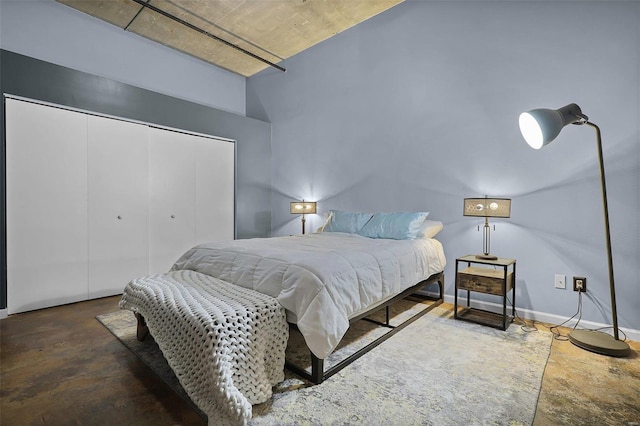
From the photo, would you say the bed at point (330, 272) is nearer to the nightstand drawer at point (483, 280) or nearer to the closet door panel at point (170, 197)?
the nightstand drawer at point (483, 280)

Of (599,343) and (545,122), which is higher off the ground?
(545,122)

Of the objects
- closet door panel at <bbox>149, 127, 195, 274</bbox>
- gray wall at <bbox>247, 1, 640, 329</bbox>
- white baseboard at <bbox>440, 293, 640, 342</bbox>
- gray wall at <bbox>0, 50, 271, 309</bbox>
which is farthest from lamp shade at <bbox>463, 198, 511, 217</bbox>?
→ closet door panel at <bbox>149, 127, 195, 274</bbox>

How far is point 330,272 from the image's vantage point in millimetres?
1784

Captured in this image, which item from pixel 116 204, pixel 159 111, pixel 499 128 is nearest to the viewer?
pixel 499 128

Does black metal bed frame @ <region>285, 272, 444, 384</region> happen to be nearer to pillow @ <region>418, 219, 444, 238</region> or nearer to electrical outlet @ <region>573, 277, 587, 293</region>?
pillow @ <region>418, 219, 444, 238</region>

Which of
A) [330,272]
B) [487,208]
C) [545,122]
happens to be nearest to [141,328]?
[330,272]

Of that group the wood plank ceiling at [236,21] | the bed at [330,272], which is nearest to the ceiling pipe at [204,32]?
the wood plank ceiling at [236,21]

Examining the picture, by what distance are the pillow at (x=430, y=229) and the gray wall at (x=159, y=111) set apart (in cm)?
268

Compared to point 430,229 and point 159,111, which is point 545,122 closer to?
point 430,229

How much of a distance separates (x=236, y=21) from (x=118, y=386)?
3818 mm

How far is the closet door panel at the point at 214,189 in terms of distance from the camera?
13.8 ft

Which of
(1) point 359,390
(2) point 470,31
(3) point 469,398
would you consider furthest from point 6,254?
(2) point 470,31

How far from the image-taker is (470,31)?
303 cm

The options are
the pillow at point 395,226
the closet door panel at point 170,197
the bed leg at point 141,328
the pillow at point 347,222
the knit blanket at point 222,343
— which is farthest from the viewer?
the closet door panel at point 170,197
